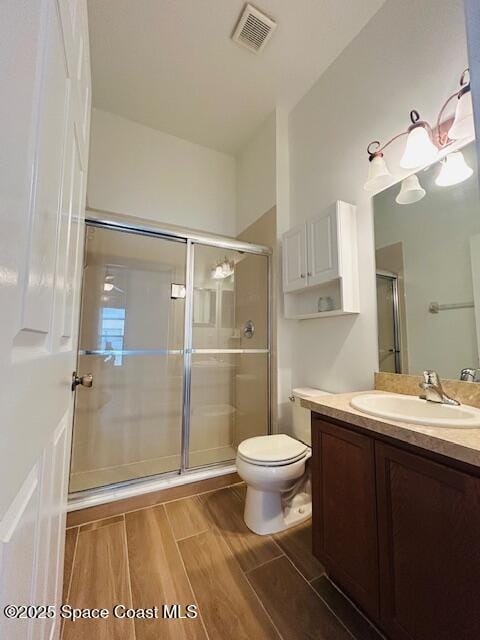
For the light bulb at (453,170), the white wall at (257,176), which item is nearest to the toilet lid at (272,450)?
the light bulb at (453,170)

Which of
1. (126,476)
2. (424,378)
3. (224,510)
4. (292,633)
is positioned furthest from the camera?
(126,476)

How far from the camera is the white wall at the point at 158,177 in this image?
7.42 feet

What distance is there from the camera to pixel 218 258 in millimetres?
2389

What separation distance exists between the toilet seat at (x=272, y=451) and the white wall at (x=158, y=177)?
2.04 metres

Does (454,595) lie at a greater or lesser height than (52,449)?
lesser

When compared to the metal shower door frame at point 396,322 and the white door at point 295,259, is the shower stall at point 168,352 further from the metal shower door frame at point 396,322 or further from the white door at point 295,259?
the metal shower door frame at point 396,322

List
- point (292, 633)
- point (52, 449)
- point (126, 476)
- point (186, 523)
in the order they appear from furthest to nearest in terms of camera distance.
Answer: point (126, 476), point (186, 523), point (292, 633), point (52, 449)

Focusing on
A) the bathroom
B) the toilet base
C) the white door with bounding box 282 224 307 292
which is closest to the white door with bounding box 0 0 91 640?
the bathroom

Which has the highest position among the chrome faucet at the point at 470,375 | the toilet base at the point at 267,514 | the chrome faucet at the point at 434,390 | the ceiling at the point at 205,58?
the ceiling at the point at 205,58

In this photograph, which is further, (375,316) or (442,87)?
(375,316)

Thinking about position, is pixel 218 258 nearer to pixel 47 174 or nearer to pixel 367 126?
pixel 367 126

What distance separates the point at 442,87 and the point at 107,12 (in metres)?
1.93

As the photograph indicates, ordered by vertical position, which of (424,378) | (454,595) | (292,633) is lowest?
(292,633)

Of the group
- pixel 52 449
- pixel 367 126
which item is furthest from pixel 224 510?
pixel 367 126
